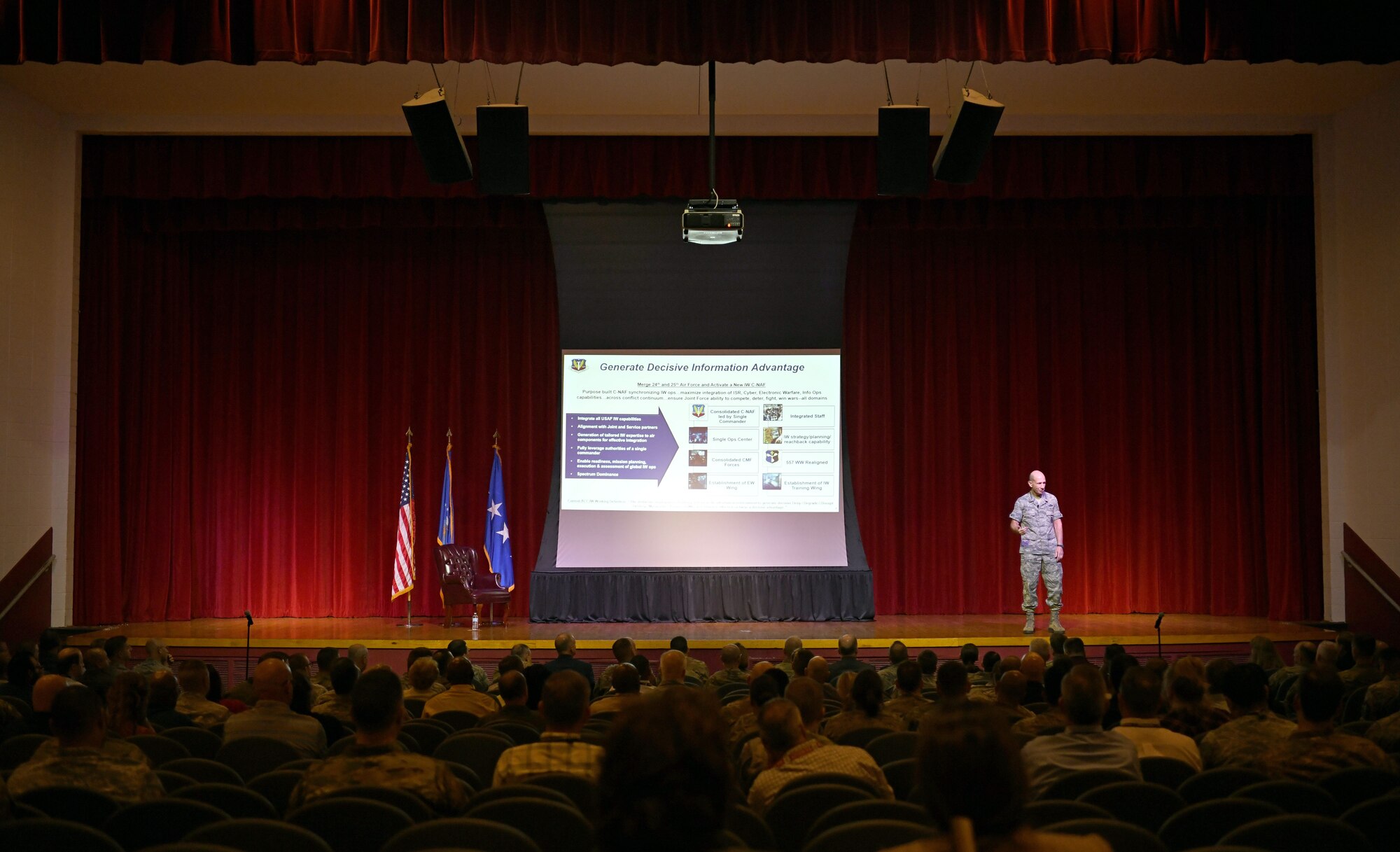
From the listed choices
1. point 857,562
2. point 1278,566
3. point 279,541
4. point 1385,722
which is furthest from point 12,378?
point 1278,566

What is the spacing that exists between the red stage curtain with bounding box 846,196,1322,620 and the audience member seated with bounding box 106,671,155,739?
30.2 feet

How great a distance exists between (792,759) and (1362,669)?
4385 mm

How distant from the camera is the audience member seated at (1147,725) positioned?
3.84 meters

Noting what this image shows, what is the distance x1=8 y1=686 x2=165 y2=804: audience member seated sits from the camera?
336cm

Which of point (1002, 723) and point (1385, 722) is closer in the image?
point (1002, 723)

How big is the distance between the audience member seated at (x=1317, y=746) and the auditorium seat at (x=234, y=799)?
272 centimetres

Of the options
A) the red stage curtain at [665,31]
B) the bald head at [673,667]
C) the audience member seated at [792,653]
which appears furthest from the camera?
the red stage curtain at [665,31]

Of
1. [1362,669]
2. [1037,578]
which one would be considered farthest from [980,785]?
[1037,578]

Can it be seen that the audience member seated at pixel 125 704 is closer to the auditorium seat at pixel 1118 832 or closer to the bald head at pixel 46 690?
the bald head at pixel 46 690

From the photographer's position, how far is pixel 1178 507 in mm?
13039

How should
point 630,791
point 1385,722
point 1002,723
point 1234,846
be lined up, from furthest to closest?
point 1385,722, point 1234,846, point 1002,723, point 630,791

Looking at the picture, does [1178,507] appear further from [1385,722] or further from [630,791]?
[630,791]

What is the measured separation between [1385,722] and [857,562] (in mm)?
7660

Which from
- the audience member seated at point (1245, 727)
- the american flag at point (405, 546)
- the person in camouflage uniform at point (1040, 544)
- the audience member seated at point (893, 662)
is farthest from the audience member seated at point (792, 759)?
the american flag at point (405, 546)
